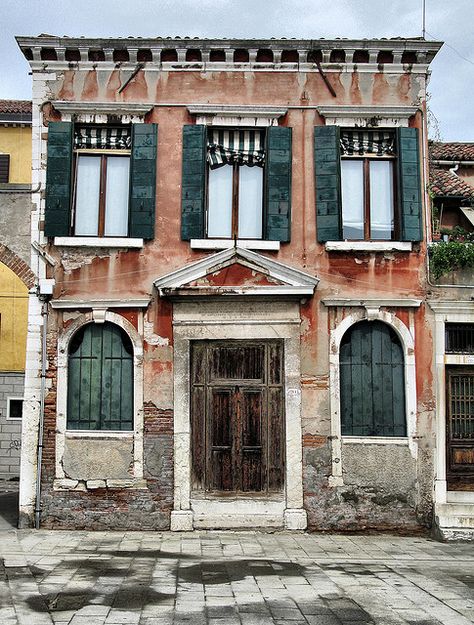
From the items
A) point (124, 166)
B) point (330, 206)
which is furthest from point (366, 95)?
point (124, 166)

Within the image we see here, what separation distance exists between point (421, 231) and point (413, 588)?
6388 mm

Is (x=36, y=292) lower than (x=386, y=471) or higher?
higher

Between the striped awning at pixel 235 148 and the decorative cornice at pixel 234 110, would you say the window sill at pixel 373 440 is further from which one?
the decorative cornice at pixel 234 110

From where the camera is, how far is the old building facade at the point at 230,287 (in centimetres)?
1211

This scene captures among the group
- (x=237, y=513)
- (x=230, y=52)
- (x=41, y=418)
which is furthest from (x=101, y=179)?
(x=237, y=513)

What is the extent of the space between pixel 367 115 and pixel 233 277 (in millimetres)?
3786

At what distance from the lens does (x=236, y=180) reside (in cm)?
1295

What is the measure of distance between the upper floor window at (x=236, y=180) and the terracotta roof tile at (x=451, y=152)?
18.4 ft

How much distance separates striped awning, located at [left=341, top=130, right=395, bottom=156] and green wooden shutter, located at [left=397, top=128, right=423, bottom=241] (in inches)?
9.2

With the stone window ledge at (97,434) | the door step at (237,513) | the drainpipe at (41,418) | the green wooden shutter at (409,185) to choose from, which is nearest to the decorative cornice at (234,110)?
the green wooden shutter at (409,185)

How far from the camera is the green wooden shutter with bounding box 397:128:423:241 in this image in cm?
1260

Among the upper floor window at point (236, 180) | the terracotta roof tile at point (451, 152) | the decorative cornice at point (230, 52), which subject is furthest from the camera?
the terracotta roof tile at point (451, 152)

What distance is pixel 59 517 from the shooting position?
1207cm

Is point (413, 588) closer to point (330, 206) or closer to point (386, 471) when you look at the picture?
point (386, 471)
